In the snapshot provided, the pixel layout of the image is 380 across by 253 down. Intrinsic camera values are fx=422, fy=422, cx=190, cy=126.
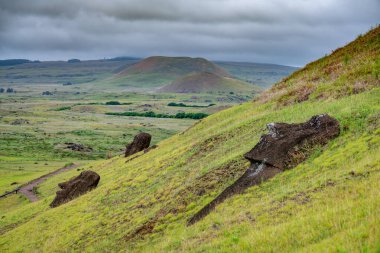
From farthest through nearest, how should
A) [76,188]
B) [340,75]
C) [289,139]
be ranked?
[76,188] → [340,75] → [289,139]

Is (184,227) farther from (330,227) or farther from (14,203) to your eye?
(14,203)

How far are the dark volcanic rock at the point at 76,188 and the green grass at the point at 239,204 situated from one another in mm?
3495

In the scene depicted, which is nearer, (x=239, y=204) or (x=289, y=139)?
(x=239, y=204)

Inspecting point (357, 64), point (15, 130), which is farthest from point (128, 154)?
Answer: point (15, 130)

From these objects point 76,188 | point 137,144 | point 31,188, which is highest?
point 137,144

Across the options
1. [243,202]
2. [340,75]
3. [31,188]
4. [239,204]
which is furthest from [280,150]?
[31,188]

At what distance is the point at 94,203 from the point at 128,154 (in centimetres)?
2857

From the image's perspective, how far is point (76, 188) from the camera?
5181 centimetres

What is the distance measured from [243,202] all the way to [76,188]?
34549 mm

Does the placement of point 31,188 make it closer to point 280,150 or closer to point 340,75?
point 340,75

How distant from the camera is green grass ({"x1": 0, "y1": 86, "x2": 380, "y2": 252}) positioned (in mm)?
14594

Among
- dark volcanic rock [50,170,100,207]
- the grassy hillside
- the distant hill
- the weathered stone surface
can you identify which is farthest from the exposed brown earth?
the weathered stone surface

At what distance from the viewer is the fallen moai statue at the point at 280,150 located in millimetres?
23953

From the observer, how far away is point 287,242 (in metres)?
14.3
